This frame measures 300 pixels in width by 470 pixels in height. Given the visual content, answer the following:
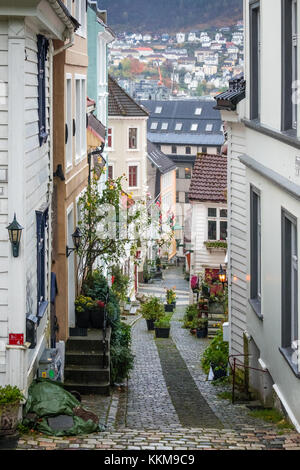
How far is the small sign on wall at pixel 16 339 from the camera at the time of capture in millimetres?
10578

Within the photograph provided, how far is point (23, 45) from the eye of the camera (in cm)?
1026

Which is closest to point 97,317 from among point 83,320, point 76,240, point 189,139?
point 83,320

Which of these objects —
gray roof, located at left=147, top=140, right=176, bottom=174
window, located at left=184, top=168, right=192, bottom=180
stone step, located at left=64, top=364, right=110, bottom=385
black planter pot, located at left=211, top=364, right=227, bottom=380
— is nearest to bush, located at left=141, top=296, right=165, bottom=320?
black planter pot, located at left=211, top=364, right=227, bottom=380

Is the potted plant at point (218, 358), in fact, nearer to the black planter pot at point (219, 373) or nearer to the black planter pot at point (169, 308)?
the black planter pot at point (219, 373)

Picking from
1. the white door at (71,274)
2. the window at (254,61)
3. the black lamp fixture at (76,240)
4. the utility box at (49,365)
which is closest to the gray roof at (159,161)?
the white door at (71,274)

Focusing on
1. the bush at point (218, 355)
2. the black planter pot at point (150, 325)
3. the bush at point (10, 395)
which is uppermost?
the bush at point (10, 395)

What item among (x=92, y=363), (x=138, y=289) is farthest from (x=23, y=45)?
(x=138, y=289)

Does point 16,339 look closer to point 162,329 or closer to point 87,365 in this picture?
point 87,365

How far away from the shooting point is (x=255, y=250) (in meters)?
15.6

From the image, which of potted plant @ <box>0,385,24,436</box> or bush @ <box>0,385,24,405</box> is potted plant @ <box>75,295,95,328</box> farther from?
potted plant @ <box>0,385,24,436</box>

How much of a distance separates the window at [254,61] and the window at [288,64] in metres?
3.16

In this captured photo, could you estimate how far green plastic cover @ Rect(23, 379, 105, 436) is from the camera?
34.9ft

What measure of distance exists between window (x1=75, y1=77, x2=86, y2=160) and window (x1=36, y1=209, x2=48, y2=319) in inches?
219
